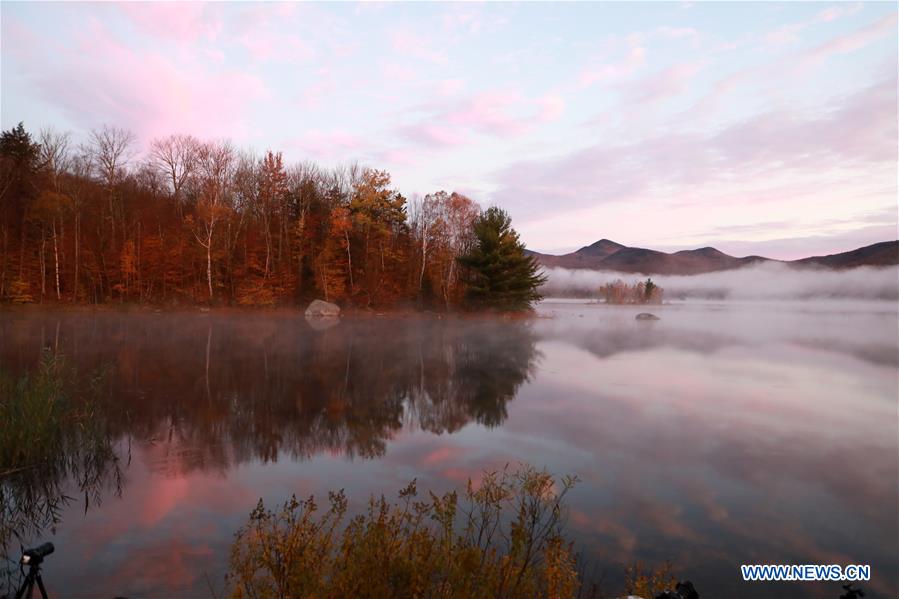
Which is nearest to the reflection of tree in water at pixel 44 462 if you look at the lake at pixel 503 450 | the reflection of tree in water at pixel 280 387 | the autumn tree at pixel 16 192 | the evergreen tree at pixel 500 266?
the lake at pixel 503 450

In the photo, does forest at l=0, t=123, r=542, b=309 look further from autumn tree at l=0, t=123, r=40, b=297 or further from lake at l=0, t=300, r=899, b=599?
lake at l=0, t=300, r=899, b=599

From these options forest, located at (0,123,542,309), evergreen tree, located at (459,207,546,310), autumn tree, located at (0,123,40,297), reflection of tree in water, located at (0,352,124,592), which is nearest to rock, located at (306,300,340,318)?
forest, located at (0,123,542,309)

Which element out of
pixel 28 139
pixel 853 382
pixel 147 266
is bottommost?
pixel 853 382

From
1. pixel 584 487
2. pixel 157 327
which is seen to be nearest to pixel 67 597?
pixel 584 487

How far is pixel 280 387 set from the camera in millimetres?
16234

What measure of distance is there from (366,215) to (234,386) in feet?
130

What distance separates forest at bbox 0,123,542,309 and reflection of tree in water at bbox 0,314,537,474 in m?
17.6

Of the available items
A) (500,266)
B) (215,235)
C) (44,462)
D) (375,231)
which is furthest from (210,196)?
(44,462)

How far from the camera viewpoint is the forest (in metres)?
45.7

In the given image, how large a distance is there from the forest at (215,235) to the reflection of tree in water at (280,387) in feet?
57.9

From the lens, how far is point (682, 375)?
20.4 m

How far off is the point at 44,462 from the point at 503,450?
890 centimetres

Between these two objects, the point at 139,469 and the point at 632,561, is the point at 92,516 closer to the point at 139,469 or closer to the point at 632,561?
the point at 139,469

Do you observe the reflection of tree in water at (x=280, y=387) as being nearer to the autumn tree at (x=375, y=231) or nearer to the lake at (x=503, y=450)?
the lake at (x=503, y=450)
